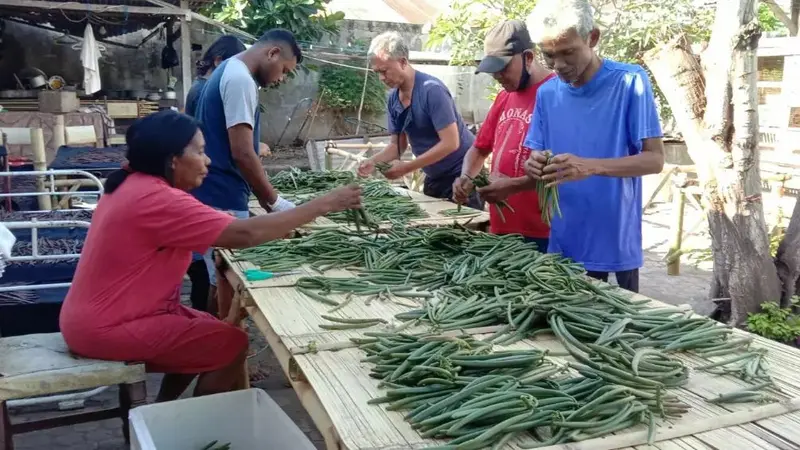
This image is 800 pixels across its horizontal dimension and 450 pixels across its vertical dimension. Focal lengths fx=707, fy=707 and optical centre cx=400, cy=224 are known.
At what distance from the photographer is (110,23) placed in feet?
40.5

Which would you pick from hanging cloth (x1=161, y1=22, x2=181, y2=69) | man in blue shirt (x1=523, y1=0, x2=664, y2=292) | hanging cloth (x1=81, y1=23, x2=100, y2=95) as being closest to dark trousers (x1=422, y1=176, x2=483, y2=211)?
man in blue shirt (x1=523, y1=0, x2=664, y2=292)

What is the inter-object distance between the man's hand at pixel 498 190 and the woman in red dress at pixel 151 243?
841 millimetres

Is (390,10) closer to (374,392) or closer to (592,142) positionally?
(592,142)

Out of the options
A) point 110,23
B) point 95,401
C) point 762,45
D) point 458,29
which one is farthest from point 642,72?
point 110,23

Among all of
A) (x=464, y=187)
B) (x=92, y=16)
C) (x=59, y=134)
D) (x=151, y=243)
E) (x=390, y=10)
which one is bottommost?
(x=151, y=243)

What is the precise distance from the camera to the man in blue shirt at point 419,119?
455cm

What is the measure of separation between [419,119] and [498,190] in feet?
4.77

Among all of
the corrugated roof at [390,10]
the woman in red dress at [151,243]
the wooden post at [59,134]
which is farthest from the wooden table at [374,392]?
the corrugated roof at [390,10]

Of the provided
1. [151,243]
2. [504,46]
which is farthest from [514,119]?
[151,243]

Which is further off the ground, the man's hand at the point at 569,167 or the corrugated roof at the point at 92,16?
the corrugated roof at the point at 92,16

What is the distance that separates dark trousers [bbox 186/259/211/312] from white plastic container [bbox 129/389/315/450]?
1.61 metres

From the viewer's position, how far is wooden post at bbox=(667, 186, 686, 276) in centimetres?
693

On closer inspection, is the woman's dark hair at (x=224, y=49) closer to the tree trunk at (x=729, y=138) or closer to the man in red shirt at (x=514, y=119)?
the man in red shirt at (x=514, y=119)

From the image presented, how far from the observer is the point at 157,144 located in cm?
275
